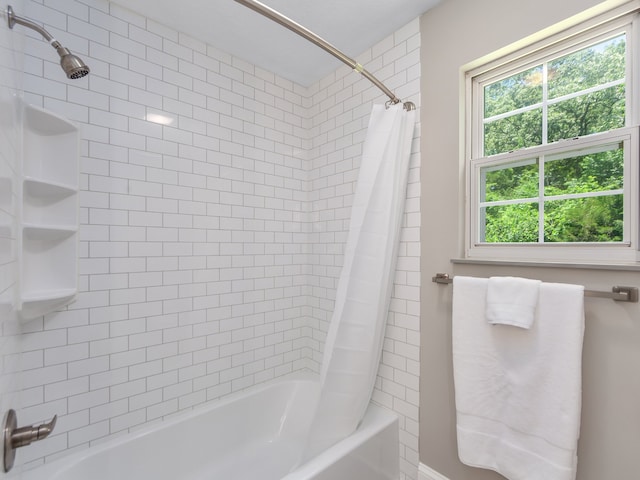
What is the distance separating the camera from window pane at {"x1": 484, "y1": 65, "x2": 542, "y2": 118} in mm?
1342

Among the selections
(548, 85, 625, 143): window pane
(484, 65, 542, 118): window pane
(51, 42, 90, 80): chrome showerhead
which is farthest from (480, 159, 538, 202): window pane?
(51, 42, 90, 80): chrome showerhead

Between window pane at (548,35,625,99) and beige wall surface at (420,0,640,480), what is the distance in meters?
0.16

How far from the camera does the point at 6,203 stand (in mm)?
744

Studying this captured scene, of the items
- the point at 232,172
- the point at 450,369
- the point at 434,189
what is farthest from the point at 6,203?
the point at 450,369

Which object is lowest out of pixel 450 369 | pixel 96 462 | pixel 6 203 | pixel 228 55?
pixel 96 462

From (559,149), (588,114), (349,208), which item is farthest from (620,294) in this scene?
(349,208)

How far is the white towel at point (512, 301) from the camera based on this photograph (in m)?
1.12

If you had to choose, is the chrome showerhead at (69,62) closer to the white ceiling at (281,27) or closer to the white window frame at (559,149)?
the white ceiling at (281,27)

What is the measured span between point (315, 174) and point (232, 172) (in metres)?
0.63

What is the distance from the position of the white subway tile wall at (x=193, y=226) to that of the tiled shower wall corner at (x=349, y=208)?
11mm

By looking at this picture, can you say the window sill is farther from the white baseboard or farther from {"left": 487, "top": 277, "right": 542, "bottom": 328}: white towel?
the white baseboard

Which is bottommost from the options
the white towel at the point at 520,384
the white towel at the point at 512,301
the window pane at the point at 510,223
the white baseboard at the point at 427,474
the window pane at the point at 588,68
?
the white baseboard at the point at 427,474

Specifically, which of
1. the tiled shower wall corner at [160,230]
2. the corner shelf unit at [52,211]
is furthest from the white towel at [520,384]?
the corner shelf unit at [52,211]

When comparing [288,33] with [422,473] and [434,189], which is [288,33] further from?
[422,473]
